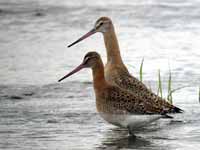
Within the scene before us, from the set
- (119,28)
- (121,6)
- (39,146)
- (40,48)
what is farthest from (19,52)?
(39,146)

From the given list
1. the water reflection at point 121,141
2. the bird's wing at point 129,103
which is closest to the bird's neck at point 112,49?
the bird's wing at point 129,103

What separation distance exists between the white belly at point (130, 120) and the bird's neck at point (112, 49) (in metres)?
1.63

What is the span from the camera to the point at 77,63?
44.5 ft

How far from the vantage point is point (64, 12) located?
17.0 metres

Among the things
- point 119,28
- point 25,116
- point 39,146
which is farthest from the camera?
point 119,28

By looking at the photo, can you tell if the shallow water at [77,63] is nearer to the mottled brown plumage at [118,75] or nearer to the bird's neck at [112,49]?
the mottled brown plumage at [118,75]

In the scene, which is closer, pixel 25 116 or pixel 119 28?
pixel 25 116

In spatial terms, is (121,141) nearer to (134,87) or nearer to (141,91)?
(141,91)

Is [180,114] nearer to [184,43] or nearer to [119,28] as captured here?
[184,43]

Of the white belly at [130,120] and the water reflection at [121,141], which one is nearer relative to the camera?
the water reflection at [121,141]

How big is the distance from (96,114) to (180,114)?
3.52 ft

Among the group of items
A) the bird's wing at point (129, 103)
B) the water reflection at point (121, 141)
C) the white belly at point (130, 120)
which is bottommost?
the water reflection at point (121, 141)

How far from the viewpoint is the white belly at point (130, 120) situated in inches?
385

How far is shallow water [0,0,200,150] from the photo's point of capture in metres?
9.94
